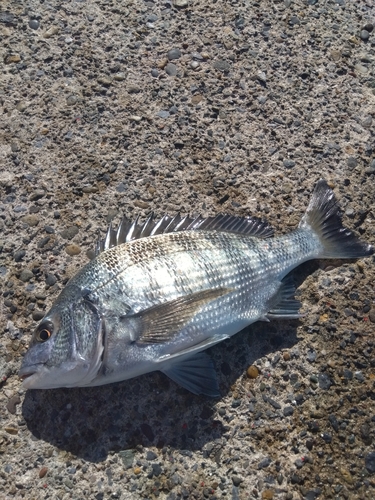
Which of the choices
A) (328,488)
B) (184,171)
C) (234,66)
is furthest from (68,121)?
(328,488)

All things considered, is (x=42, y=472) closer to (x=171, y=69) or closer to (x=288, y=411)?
(x=288, y=411)

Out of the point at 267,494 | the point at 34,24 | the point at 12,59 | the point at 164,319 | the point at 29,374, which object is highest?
the point at 34,24

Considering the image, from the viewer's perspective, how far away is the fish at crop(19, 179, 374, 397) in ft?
8.41

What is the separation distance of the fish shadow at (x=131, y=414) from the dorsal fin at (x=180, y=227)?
0.68m

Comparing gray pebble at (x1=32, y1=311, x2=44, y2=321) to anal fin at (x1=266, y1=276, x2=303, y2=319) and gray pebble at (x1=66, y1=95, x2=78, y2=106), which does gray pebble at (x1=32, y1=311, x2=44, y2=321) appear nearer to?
anal fin at (x1=266, y1=276, x2=303, y2=319)

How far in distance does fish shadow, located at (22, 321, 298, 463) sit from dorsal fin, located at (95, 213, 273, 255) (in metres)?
0.68

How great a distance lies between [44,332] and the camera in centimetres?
258

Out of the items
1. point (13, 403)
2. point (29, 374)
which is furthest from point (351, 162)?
point (13, 403)

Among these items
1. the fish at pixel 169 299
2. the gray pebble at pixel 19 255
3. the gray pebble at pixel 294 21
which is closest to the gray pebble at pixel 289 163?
the fish at pixel 169 299

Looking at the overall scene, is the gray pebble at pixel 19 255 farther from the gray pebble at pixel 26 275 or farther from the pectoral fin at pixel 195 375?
the pectoral fin at pixel 195 375

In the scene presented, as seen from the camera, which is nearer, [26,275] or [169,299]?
[169,299]

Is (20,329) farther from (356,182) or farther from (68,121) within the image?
(356,182)

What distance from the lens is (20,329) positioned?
298 cm

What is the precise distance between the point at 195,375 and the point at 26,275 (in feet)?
3.67
